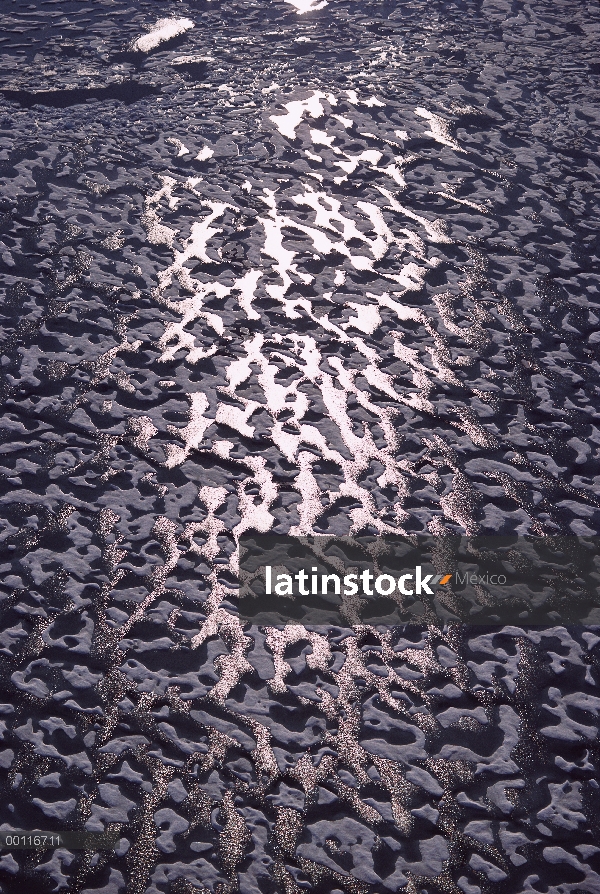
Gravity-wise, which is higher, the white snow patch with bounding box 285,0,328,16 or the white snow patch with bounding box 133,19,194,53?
the white snow patch with bounding box 285,0,328,16

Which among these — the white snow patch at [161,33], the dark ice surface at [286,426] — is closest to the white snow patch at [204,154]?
the dark ice surface at [286,426]

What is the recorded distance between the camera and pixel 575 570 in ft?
1.15

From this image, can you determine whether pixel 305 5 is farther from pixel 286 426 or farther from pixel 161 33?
pixel 286 426

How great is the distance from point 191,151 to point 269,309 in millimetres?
186

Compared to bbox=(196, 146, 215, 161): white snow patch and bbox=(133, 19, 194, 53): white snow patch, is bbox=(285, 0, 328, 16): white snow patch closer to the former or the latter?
bbox=(133, 19, 194, 53): white snow patch

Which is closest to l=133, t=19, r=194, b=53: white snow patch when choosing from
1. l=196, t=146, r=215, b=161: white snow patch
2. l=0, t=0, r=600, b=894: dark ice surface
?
l=0, t=0, r=600, b=894: dark ice surface

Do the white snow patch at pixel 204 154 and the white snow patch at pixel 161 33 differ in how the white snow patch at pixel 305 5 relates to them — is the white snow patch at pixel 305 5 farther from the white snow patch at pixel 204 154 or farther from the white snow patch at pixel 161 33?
the white snow patch at pixel 204 154

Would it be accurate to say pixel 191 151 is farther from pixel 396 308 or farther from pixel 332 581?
pixel 332 581

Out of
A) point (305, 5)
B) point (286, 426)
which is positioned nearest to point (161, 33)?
point (305, 5)

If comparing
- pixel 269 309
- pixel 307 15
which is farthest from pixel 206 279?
pixel 307 15

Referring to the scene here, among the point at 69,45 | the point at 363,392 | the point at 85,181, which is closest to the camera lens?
the point at 363,392

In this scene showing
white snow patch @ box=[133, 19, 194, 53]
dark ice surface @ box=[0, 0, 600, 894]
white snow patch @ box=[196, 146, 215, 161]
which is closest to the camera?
dark ice surface @ box=[0, 0, 600, 894]

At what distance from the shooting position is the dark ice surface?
0.28 metres

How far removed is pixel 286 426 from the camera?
402mm
